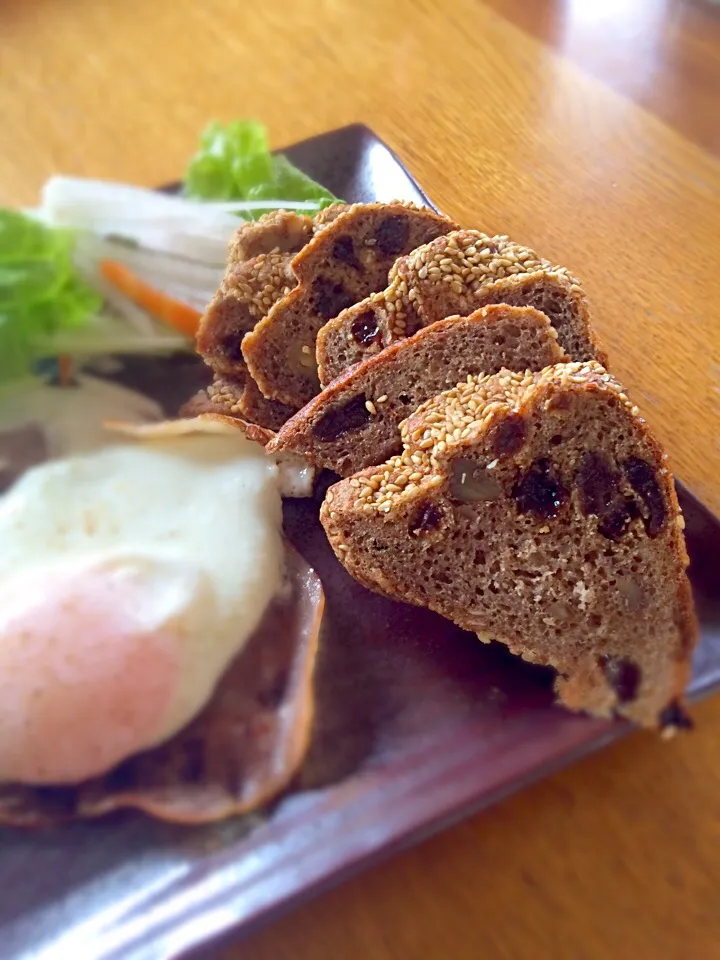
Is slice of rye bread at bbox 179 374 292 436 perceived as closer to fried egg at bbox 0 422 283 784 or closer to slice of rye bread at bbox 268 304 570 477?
fried egg at bbox 0 422 283 784

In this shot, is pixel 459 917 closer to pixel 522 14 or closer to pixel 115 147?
pixel 115 147

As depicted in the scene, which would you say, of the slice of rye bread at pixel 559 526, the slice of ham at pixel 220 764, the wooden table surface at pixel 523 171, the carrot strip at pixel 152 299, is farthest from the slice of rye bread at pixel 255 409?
the wooden table surface at pixel 523 171

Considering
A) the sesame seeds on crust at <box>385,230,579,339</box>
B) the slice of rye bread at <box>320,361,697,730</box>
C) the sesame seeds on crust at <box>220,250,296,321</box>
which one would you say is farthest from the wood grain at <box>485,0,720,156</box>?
the slice of rye bread at <box>320,361,697,730</box>

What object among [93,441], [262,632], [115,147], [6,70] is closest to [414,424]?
[262,632]

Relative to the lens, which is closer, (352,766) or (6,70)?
(352,766)

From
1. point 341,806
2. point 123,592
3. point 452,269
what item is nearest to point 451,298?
point 452,269

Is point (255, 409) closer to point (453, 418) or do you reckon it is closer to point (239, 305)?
point (239, 305)
